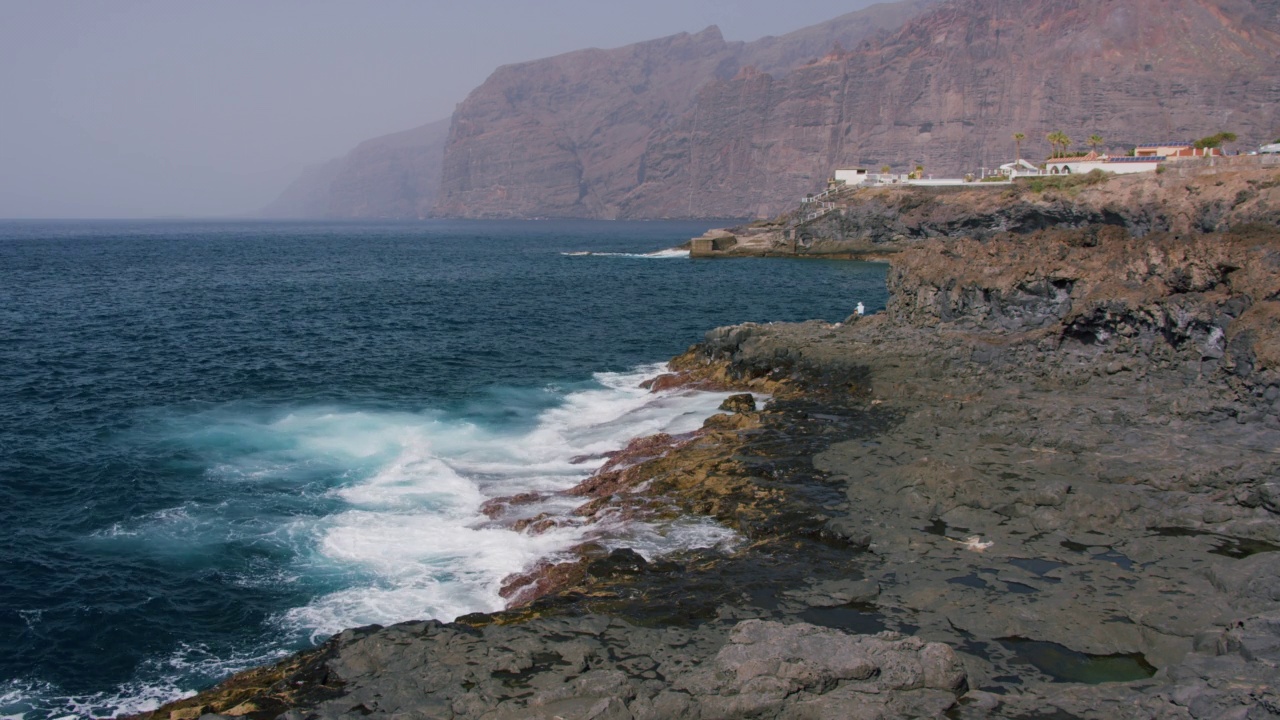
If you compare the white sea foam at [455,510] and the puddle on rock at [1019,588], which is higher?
the puddle on rock at [1019,588]

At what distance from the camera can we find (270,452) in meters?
31.1

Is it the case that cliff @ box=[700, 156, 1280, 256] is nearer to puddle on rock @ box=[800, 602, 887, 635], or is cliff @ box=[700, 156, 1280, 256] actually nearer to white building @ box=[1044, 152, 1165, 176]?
white building @ box=[1044, 152, 1165, 176]

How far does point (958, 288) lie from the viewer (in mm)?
39250

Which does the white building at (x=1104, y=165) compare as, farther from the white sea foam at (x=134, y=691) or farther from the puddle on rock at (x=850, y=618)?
the white sea foam at (x=134, y=691)

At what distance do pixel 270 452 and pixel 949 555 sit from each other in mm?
23971

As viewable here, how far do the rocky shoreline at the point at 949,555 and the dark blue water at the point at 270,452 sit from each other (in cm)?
307

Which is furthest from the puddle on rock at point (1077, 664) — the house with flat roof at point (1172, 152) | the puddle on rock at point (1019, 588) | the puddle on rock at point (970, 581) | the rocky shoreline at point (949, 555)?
the house with flat roof at point (1172, 152)

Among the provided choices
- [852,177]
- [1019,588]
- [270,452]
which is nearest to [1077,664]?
[1019,588]

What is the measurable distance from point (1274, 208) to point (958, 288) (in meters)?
38.9

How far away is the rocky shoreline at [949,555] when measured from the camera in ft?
41.2

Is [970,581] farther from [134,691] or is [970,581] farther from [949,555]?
[134,691]

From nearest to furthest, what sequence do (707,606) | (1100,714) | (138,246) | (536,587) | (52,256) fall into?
1. (1100,714)
2. (707,606)
3. (536,587)
4. (52,256)
5. (138,246)

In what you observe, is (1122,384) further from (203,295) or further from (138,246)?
(138,246)

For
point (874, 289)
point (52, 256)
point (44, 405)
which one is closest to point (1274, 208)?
point (874, 289)
